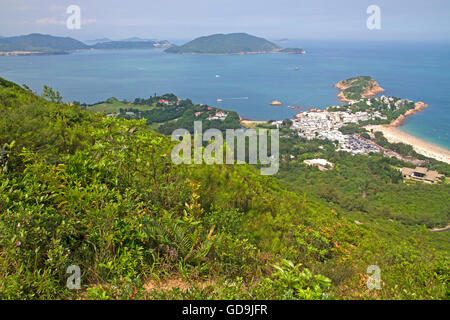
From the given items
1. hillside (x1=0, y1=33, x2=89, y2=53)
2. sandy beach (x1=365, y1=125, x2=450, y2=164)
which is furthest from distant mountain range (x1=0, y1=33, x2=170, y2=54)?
sandy beach (x1=365, y1=125, x2=450, y2=164)

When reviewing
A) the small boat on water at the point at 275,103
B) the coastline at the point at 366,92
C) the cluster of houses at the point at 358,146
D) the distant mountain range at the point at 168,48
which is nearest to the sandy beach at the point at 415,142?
the cluster of houses at the point at 358,146

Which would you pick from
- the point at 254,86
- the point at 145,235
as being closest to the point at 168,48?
the point at 254,86

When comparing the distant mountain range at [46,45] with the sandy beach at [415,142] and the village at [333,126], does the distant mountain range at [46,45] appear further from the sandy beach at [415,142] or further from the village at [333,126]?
the sandy beach at [415,142]

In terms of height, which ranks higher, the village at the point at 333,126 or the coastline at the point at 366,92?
the coastline at the point at 366,92
